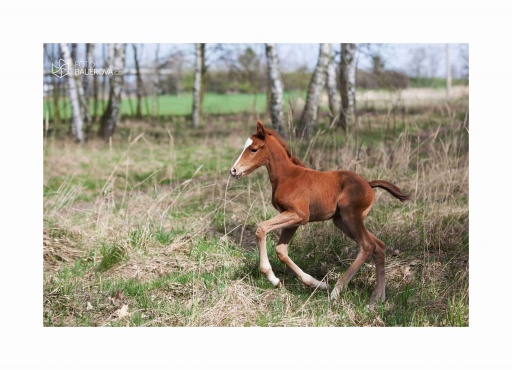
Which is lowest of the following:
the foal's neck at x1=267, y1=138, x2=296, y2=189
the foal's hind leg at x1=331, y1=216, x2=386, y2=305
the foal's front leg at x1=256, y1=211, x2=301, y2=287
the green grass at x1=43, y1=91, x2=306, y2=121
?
the foal's hind leg at x1=331, y1=216, x2=386, y2=305

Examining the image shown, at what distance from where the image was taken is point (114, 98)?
11961mm

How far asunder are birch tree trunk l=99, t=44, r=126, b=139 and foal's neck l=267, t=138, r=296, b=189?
7790 mm

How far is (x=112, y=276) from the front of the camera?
16.3 ft

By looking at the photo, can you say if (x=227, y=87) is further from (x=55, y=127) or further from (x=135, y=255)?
(x=135, y=255)

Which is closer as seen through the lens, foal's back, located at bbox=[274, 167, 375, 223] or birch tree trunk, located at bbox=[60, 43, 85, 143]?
foal's back, located at bbox=[274, 167, 375, 223]

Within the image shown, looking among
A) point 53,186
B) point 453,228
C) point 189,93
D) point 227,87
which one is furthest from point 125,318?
point 189,93

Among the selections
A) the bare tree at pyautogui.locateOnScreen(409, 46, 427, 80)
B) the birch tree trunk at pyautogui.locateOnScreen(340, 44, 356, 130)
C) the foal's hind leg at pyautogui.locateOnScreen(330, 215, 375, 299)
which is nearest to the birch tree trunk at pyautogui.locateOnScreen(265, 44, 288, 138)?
the birch tree trunk at pyautogui.locateOnScreen(340, 44, 356, 130)

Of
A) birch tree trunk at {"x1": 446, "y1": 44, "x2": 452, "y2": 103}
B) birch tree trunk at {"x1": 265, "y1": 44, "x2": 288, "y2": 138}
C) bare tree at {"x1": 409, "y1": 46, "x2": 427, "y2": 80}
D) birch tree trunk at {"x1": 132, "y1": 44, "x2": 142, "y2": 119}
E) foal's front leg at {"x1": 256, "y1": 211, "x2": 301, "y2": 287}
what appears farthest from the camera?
birch tree trunk at {"x1": 132, "y1": 44, "x2": 142, "y2": 119}

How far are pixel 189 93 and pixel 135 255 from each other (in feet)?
36.9

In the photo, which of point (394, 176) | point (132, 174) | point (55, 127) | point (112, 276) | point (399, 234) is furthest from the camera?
point (55, 127)

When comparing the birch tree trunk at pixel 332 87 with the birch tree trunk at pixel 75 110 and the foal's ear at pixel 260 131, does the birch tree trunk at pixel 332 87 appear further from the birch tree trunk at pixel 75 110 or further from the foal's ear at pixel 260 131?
the foal's ear at pixel 260 131

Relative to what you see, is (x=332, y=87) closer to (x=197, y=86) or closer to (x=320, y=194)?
(x=197, y=86)

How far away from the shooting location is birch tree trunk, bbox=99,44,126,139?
452 inches

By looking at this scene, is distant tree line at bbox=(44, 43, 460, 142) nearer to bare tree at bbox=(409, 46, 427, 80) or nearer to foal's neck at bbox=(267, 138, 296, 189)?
bare tree at bbox=(409, 46, 427, 80)
